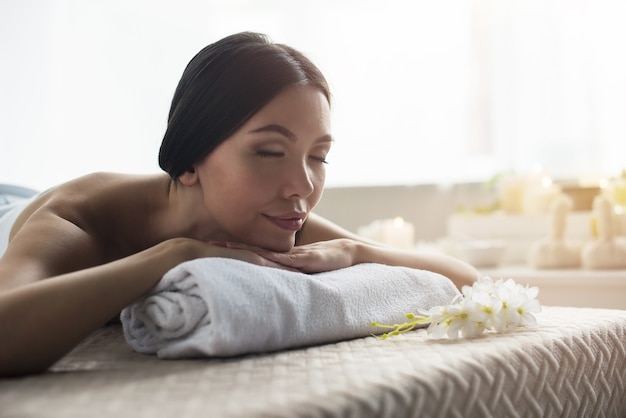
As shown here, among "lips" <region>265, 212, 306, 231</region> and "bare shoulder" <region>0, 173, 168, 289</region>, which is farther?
"lips" <region>265, 212, 306, 231</region>

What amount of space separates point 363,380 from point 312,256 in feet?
1.76

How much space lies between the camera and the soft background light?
3.36m

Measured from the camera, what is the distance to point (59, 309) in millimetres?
982

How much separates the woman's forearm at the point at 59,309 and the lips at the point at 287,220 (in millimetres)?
285

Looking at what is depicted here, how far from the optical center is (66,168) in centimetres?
394

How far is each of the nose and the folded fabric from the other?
0.16m

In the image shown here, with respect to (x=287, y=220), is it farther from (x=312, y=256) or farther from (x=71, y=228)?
(x=71, y=228)

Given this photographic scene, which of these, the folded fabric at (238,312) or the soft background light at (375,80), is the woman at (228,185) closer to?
the folded fabric at (238,312)

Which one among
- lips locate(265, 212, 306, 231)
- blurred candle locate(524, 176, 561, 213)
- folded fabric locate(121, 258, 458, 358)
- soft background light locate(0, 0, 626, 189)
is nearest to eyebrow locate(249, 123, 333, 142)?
lips locate(265, 212, 306, 231)

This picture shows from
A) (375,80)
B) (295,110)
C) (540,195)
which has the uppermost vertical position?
(375,80)

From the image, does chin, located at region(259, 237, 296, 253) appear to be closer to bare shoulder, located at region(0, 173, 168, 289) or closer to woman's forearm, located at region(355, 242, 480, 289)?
woman's forearm, located at region(355, 242, 480, 289)

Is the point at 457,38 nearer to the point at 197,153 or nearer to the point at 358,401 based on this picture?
the point at 197,153

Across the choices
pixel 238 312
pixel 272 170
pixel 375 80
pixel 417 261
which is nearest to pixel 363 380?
pixel 238 312

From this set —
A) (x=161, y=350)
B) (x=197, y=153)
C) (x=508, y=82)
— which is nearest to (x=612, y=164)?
(x=508, y=82)
